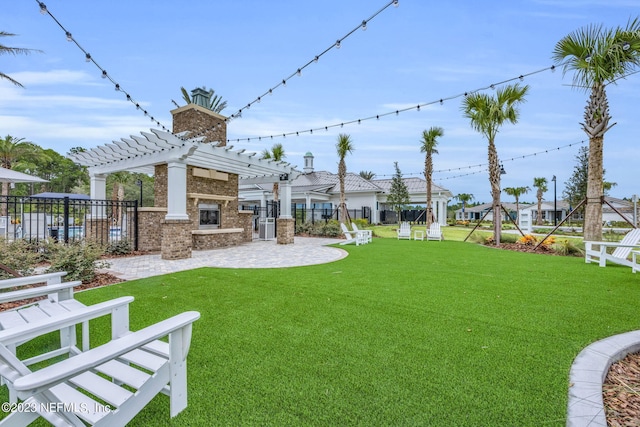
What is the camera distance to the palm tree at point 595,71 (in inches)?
334

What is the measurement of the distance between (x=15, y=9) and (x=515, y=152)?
2007 cm

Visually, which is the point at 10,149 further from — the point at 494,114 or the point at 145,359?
the point at 494,114

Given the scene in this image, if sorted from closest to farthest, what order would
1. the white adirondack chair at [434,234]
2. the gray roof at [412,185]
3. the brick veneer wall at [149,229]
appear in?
the brick veneer wall at [149,229]
the white adirondack chair at [434,234]
the gray roof at [412,185]

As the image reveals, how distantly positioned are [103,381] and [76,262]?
484cm

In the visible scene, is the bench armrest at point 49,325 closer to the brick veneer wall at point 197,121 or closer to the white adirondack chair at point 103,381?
the white adirondack chair at point 103,381

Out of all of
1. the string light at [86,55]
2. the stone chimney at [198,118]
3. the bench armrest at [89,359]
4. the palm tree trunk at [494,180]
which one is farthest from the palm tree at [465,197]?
the bench armrest at [89,359]

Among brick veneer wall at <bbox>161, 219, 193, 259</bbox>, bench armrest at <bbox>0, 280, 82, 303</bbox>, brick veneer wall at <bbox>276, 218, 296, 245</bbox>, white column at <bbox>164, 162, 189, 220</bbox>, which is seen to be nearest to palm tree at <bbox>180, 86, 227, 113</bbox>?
brick veneer wall at <bbox>276, 218, 296, 245</bbox>

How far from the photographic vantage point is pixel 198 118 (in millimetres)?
10172

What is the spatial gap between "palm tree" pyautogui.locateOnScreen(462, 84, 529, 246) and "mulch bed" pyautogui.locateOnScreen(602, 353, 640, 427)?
1077 centimetres

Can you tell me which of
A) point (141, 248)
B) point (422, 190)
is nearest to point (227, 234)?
point (141, 248)

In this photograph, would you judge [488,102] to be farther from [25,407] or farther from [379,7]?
[25,407]

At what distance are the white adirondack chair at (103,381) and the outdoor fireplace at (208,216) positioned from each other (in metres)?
9.45

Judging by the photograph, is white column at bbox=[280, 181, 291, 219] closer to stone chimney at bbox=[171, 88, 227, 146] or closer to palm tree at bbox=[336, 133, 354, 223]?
stone chimney at bbox=[171, 88, 227, 146]

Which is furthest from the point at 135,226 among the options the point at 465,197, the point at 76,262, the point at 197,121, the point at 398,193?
the point at 465,197
